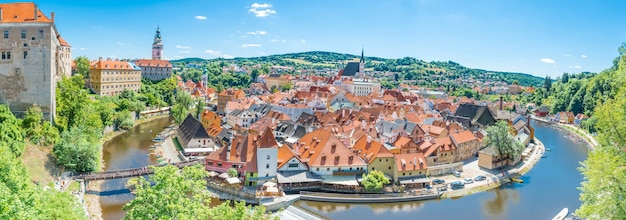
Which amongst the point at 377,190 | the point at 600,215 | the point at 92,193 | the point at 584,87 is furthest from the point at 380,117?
the point at 584,87

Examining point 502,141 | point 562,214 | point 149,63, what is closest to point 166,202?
point 562,214

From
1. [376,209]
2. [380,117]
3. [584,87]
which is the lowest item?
[376,209]

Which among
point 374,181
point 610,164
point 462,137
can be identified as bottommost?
point 374,181

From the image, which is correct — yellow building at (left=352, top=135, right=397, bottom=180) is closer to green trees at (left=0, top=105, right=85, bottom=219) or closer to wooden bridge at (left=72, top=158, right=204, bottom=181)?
wooden bridge at (left=72, top=158, right=204, bottom=181)

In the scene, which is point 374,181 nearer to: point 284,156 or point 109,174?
point 284,156

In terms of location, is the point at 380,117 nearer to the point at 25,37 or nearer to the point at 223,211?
the point at 25,37

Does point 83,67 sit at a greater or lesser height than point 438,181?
greater

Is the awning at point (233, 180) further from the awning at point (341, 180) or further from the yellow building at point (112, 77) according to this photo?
the yellow building at point (112, 77)

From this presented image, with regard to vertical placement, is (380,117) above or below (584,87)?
below
